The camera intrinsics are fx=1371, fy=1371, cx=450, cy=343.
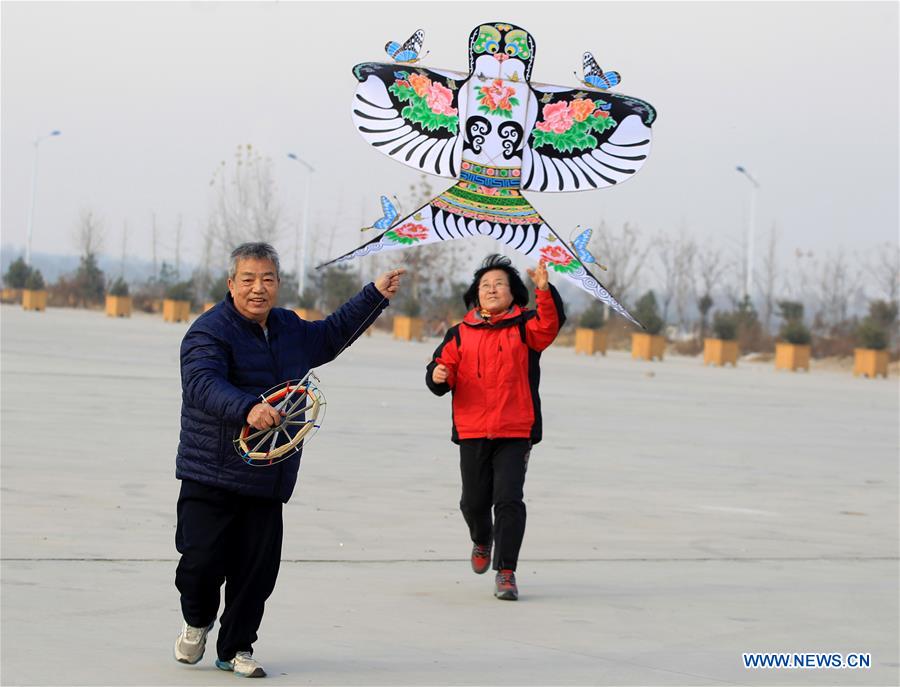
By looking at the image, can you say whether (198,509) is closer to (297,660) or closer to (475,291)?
(297,660)

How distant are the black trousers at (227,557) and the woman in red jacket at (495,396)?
2049mm

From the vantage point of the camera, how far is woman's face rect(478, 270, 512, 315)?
7.52 m

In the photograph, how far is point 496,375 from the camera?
24.5 ft

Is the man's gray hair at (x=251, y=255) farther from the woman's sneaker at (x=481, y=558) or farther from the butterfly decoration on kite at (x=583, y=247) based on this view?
the woman's sneaker at (x=481, y=558)

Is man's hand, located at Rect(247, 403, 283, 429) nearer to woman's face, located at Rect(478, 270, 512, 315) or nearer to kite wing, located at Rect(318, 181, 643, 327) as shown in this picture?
kite wing, located at Rect(318, 181, 643, 327)

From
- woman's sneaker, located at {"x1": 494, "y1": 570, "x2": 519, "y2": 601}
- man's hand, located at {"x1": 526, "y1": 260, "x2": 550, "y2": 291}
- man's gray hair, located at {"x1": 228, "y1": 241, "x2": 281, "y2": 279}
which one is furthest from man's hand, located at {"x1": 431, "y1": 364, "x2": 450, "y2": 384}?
man's gray hair, located at {"x1": 228, "y1": 241, "x2": 281, "y2": 279}

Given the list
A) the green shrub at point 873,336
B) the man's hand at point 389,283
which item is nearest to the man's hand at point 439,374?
the man's hand at point 389,283

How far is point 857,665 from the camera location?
622 centimetres

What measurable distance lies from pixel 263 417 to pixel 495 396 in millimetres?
2527

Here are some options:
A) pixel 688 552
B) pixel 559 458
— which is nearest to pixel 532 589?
pixel 688 552

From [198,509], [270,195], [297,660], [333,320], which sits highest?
[270,195]

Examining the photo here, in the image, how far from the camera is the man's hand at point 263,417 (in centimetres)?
511

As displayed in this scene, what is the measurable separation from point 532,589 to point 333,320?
2.36 metres

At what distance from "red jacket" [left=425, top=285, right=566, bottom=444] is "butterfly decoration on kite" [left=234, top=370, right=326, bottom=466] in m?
2.05
